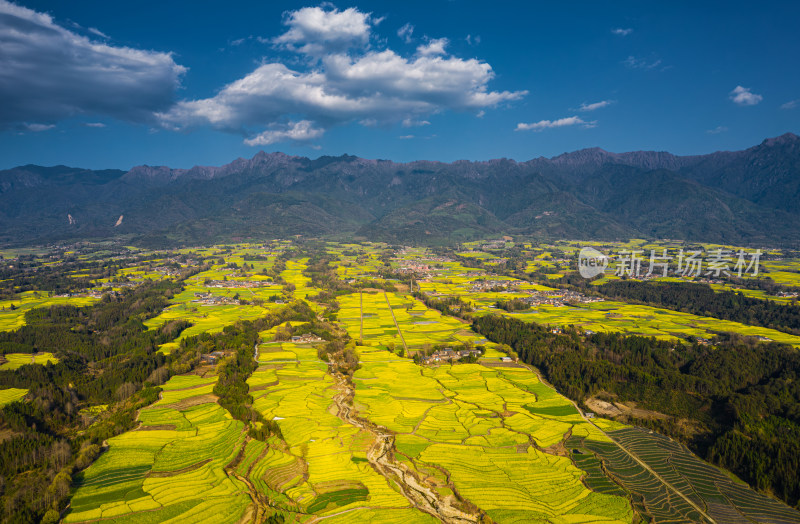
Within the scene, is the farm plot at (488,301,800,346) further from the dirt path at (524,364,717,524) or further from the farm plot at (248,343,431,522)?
the farm plot at (248,343,431,522)

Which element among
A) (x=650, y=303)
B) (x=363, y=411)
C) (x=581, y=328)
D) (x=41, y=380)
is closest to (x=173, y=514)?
(x=363, y=411)

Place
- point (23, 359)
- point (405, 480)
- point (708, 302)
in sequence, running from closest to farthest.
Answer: point (405, 480) < point (23, 359) < point (708, 302)

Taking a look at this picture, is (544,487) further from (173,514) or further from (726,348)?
(726,348)

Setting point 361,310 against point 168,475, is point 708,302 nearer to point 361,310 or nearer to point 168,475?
point 361,310

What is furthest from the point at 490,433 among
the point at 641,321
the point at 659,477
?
the point at 641,321

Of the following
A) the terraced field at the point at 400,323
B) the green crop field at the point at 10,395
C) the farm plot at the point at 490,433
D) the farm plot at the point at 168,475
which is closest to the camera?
the farm plot at the point at 168,475

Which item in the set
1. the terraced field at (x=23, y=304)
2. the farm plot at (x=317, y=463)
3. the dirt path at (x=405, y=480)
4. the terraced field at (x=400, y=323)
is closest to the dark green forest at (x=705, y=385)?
the terraced field at (x=400, y=323)

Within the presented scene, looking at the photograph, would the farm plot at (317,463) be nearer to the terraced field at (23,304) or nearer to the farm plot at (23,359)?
the farm plot at (23,359)
